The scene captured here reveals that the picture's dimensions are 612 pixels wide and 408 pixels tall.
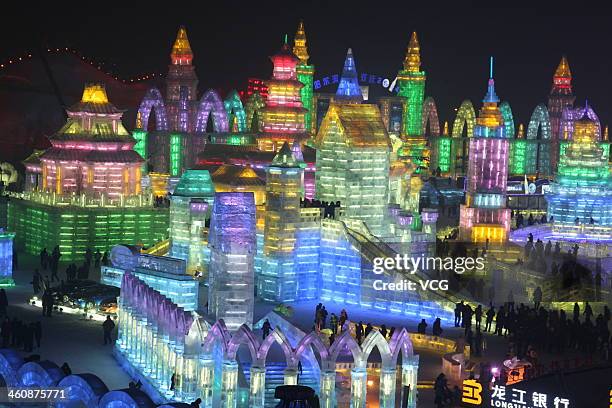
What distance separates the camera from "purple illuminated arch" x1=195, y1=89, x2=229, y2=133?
7688 cm

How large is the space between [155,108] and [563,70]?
20481 millimetres

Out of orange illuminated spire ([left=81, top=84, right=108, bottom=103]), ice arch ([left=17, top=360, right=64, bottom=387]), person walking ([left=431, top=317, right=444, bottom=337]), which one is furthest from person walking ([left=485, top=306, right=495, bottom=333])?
orange illuminated spire ([left=81, top=84, right=108, bottom=103])

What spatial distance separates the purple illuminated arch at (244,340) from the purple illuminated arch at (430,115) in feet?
157

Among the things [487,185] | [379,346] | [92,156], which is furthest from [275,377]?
[487,185]

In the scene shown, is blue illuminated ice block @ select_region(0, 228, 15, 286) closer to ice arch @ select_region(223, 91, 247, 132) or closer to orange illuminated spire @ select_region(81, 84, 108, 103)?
orange illuminated spire @ select_region(81, 84, 108, 103)

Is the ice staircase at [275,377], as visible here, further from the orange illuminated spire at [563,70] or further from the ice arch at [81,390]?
the orange illuminated spire at [563,70]

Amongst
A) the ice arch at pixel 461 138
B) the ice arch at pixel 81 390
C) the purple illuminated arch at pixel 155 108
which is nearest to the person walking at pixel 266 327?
the ice arch at pixel 81 390

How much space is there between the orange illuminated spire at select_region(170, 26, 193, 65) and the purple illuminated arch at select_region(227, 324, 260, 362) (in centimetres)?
3910

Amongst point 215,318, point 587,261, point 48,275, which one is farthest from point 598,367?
point 48,275

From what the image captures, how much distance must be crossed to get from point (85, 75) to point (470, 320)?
4371cm

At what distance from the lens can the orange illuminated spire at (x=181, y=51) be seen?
252 feet

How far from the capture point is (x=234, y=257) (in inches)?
1815

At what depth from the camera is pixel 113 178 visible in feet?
207

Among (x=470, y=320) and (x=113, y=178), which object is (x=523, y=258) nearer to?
(x=470, y=320)
